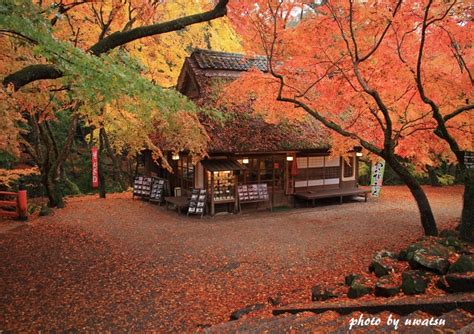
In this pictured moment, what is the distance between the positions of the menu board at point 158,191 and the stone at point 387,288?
479 inches

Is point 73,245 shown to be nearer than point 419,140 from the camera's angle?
Yes

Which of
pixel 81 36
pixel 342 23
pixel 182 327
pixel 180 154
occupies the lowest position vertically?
pixel 182 327

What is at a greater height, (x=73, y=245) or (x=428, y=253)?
(x=428, y=253)

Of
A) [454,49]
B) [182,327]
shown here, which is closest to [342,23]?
[454,49]

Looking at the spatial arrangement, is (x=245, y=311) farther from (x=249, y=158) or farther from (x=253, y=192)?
(x=249, y=158)

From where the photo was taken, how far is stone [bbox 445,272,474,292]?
4734mm

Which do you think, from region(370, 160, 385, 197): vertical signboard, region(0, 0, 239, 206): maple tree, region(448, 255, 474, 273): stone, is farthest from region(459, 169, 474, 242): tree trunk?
region(370, 160, 385, 197): vertical signboard

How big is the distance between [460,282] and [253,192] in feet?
34.2

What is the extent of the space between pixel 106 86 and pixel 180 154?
1061 cm

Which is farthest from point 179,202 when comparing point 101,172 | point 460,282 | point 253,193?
A: point 460,282

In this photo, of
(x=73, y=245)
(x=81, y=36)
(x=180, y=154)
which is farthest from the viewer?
(x=180, y=154)

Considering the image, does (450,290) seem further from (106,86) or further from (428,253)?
(106,86)

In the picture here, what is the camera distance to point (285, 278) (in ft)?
25.1

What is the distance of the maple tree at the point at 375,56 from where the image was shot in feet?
27.3
